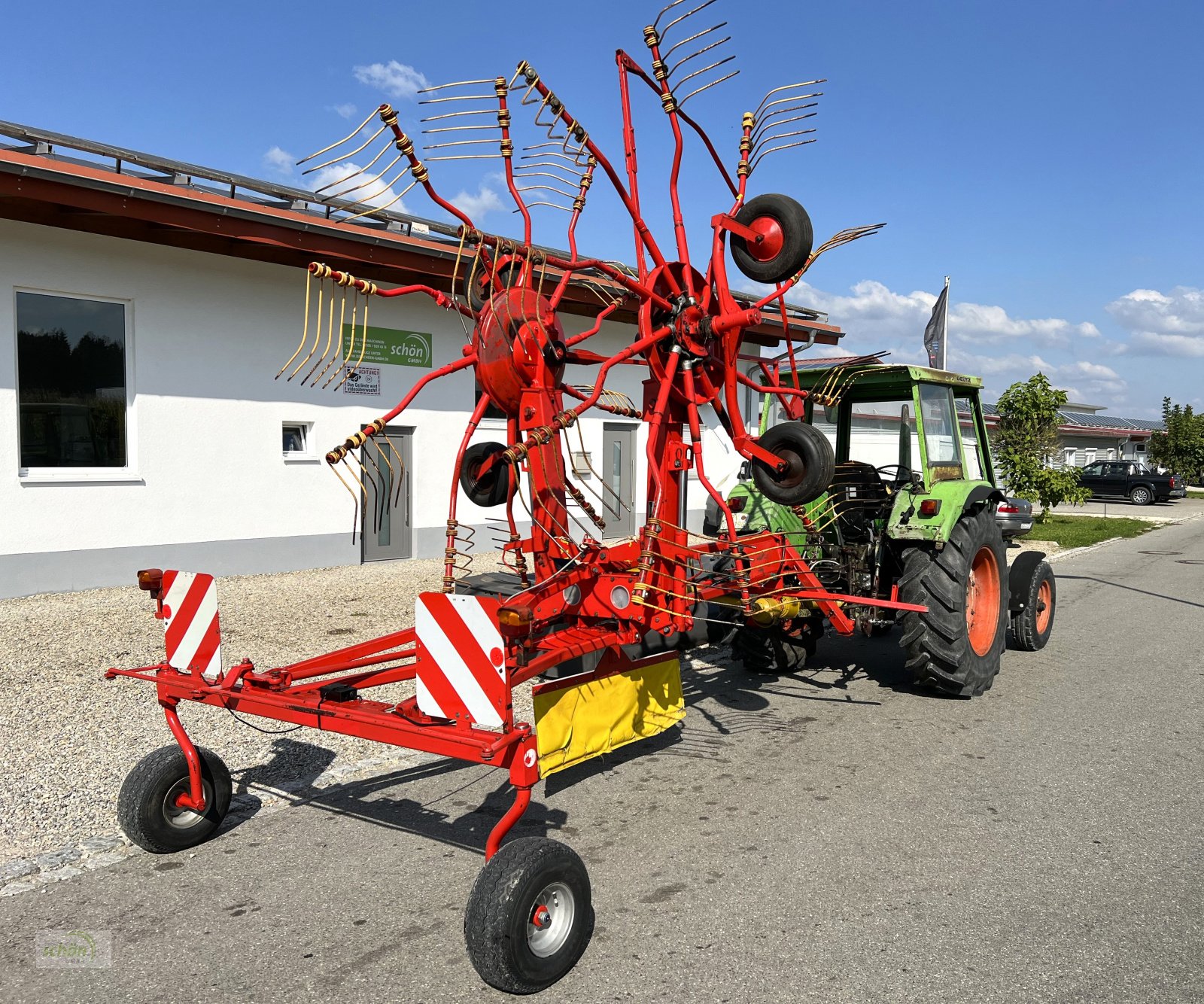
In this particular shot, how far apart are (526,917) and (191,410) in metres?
8.88

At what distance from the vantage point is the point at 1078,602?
36.9 feet

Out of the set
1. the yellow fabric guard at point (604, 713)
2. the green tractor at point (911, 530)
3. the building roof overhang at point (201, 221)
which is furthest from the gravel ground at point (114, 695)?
the building roof overhang at point (201, 221)

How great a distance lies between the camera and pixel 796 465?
4680 millimetres

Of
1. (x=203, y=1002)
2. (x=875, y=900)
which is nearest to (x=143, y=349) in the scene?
(x=203, y=1002)

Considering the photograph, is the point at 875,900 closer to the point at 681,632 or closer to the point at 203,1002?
the point at 681,632

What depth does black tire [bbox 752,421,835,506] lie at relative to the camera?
4574mm

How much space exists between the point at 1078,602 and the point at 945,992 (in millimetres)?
9397

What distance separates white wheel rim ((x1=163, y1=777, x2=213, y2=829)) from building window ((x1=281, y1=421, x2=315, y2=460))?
769 cm

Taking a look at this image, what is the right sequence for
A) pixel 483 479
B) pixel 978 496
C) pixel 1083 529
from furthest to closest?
pixel 1083 529, pixel 978 496, pixel 483 479

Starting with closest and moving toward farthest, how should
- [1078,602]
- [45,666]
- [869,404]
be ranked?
[45,666]
[869,404]
[1078,602]

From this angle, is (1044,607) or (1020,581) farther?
(1044,607)

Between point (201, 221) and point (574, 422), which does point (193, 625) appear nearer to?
point (574, 422)

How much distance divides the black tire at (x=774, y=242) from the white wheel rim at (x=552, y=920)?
117 inches

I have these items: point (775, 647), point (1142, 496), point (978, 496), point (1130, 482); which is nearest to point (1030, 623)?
point (978, 496)
